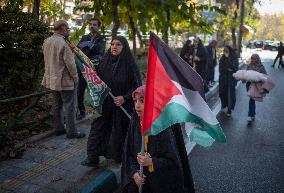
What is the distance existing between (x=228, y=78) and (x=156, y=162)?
847 centimetres

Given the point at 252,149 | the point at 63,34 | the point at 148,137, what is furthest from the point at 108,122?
the point at 252,149

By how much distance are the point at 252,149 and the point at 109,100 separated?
3322mm

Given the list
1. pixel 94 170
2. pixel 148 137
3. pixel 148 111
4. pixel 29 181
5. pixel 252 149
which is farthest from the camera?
pixel 252 149

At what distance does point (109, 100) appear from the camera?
19.5 ft

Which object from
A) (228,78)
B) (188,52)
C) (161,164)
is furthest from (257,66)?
(161,164)

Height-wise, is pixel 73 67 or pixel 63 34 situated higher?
pixel 63 34

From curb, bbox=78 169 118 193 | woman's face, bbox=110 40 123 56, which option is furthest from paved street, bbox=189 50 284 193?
woman's face, bbox=110 40 123 56

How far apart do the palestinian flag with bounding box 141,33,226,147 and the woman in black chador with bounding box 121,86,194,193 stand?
275mm

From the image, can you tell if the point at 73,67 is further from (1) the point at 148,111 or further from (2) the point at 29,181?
(1) the point at 148,111

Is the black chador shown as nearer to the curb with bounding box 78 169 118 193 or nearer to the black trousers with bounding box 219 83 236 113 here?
the curb with bounding box 78 169 118 193

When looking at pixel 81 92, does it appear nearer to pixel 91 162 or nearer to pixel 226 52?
pixel 91 162

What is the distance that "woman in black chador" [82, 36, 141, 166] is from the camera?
18.7 feet

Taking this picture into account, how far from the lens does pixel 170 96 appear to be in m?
3.17

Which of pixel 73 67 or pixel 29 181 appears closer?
pixel 29 181
